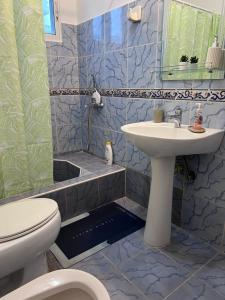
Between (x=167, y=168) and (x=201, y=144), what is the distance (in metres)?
0.28

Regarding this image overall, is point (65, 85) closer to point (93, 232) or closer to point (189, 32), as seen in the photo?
point (189, 32)

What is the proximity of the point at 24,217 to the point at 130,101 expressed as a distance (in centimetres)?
124

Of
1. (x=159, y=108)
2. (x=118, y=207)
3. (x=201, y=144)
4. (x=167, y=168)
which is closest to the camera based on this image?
(x=201, y=144)

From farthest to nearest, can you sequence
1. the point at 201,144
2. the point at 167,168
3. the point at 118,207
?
the point at 118,207 < the point at 167,168 < the point at 201,144

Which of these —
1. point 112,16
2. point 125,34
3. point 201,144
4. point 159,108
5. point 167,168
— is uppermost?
point 112,16

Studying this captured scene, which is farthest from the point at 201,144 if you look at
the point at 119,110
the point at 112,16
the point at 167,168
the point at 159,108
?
the point at 112,16

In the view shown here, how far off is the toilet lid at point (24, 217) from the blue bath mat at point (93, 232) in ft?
1.45

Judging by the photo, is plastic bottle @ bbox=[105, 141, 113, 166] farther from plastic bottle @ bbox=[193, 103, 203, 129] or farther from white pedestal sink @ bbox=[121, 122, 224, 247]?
plastic bottle @ bbox=[193, 103, 203, 129]

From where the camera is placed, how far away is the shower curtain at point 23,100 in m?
1.38

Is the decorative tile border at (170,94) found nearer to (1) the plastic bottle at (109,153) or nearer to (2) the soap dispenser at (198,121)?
(2) the soap dispenser at (198,121)

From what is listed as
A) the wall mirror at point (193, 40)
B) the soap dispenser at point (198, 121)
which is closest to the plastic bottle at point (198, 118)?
the soap dispenser at point (198, 121)

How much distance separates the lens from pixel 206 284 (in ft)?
4.06

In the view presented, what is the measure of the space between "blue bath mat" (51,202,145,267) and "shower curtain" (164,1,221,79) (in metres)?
1.16

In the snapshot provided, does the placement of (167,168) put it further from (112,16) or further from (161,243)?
(112,16)
